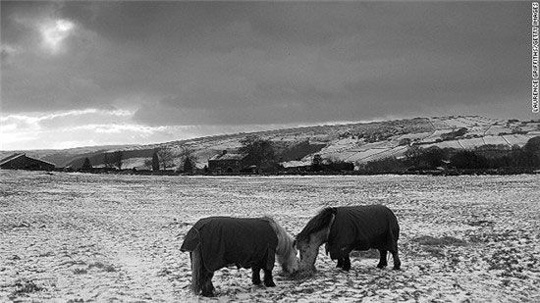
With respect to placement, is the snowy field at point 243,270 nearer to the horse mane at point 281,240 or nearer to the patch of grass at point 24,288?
the patch of grass at point 24,288

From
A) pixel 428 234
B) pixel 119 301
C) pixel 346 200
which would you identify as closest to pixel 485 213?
pixel 428 234

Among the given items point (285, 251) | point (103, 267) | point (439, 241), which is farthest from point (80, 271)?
point (439, 241)

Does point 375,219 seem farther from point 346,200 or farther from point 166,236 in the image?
point 346,200

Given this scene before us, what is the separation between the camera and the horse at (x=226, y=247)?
11.0 meters

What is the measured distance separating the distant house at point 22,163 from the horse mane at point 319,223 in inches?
3392

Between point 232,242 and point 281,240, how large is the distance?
172 cm

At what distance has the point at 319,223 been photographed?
1316 centimetres

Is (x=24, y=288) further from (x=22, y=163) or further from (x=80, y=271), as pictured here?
(x=22, y=163)

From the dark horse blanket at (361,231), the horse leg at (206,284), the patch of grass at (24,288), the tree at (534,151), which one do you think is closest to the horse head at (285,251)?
the dark horse blanket at (361,231)

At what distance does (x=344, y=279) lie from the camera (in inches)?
504

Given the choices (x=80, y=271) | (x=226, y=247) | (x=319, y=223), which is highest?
(x=319, y=223)

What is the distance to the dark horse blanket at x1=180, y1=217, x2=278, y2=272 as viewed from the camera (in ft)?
36.0

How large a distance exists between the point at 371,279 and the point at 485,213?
57.4 feet

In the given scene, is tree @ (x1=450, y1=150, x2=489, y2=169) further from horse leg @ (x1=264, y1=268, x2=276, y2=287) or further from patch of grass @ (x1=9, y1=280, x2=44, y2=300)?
patch of grass @ (x1=9, y1=280, x2=44, y2=300)
